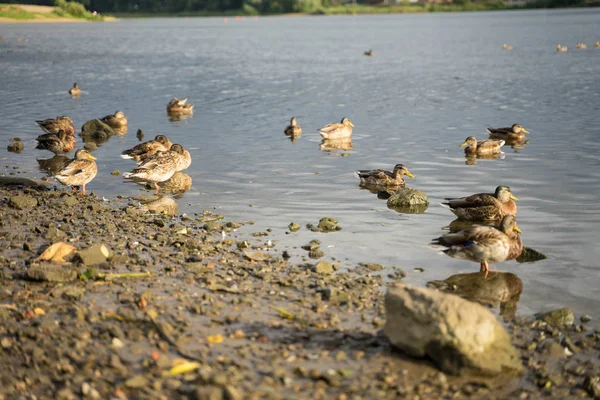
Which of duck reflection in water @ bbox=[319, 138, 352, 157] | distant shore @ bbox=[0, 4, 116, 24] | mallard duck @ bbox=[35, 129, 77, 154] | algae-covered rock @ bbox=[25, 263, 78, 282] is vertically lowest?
mallard duck @ bbox=[35, 129, 77, 154]

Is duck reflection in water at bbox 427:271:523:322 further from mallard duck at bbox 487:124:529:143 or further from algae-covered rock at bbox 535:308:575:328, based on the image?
mallard duck at bbox 487:124:529:143

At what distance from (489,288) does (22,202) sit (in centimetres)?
930

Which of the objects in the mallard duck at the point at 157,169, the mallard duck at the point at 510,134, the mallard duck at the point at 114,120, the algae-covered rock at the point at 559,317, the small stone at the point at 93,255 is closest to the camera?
the algae-covered rock at the point at 559,317

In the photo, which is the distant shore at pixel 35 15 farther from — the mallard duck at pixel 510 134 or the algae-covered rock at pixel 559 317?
the algae-covered rock at pixel 559 317

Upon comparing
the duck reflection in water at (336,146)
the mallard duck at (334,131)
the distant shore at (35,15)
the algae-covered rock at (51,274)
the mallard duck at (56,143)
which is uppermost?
the distant shore at (35,15)

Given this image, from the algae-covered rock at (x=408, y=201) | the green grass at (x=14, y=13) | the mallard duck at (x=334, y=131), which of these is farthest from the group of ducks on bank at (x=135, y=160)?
the green grass at (x=14, y=13)

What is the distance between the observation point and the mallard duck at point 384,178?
18.2m

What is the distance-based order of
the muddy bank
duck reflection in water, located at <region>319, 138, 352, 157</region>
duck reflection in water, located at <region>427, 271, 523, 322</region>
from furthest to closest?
duck reflection in water, located at <region>319, 138, 352, 157</region>, duck reflection in water, located at <region>427, 271, 523, 322</region>, the muddy bank

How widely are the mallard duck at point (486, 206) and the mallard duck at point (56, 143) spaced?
12.8m

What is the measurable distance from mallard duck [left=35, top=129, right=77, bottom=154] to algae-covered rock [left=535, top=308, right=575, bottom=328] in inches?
662

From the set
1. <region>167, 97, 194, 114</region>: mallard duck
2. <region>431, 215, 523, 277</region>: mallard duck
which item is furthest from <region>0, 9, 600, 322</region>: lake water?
<region>167, 97, 194, 114</region>: mallard duck

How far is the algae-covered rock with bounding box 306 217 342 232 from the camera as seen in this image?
1416 centimetres

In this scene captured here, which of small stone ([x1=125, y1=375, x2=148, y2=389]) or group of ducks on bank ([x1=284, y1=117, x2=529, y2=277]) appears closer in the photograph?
small stone ([x1=125, y1=375, x2=148, y2=389])

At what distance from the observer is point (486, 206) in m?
15.2
